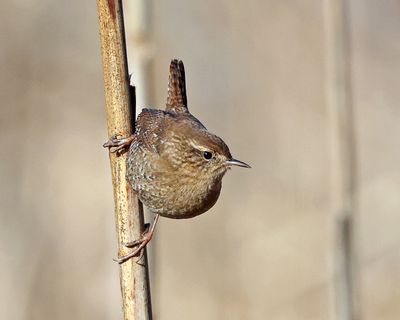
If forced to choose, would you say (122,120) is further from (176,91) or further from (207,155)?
(176,91)

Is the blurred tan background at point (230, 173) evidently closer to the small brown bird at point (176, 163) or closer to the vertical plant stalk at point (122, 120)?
the small brown bird at point (176, 163)

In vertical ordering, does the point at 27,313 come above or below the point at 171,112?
below

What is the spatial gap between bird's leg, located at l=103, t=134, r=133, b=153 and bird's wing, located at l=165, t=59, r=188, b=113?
0.37 m

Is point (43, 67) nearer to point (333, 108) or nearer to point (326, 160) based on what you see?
point (326, 160)

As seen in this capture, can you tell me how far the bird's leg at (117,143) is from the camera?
1.99 meters

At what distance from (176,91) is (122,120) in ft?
1.57

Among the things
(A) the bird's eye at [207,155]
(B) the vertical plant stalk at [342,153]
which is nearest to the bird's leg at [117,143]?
(A) the bird's eye at [207,155]

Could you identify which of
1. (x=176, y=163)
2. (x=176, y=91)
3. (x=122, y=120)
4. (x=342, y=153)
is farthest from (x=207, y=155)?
(x=342, y=153)

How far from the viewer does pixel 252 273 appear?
160 inches

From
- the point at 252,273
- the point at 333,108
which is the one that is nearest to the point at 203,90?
the point at 252,273

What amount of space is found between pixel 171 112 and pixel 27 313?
5.11 feet

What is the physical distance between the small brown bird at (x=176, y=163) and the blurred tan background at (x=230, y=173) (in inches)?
52.8

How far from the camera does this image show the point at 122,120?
1928 mm

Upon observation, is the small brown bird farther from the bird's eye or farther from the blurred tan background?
the blurred tan background
